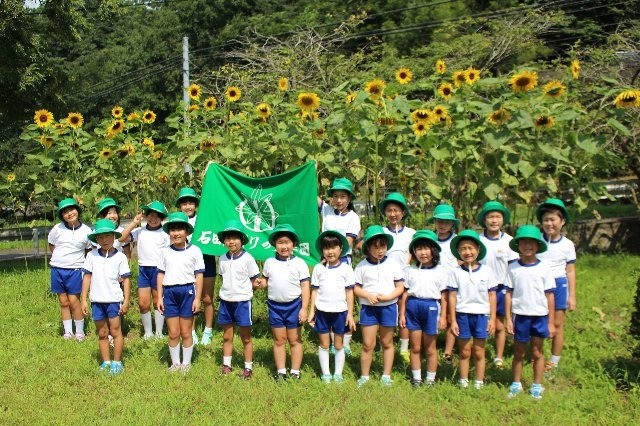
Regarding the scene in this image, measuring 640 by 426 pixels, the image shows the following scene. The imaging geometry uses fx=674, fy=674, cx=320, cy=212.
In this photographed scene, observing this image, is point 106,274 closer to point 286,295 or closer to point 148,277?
point 148,277

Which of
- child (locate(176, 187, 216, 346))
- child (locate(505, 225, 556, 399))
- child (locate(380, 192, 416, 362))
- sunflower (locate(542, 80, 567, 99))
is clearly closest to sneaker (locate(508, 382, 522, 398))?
child (locate(505, 225, 556, 399))

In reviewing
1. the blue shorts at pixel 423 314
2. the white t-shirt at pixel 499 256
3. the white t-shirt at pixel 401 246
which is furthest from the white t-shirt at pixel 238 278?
the white t-shirt at pixel 499 256

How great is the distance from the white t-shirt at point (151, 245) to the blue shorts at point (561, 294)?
11.4 ft

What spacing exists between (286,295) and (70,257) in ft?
8.52

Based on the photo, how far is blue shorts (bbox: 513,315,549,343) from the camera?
482 centimetres

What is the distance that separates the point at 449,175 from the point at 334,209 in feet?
4.05

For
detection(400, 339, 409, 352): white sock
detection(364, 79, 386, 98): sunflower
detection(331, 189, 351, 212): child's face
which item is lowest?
detection(400, 339, 409, 352): white sock

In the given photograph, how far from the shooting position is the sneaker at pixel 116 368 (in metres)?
5.55

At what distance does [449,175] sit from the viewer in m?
6.60

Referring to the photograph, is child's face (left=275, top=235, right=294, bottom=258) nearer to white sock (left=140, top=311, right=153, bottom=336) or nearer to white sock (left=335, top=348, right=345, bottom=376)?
white sock (left=335, top=348, right=345, bottom=376)

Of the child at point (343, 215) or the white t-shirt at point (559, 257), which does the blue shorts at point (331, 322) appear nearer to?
the child at point (343, 215)

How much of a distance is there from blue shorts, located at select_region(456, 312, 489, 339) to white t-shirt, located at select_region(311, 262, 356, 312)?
0.86 meters

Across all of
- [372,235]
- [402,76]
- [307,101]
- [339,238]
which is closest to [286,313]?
[339,238]

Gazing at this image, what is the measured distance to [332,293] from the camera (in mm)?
5148
